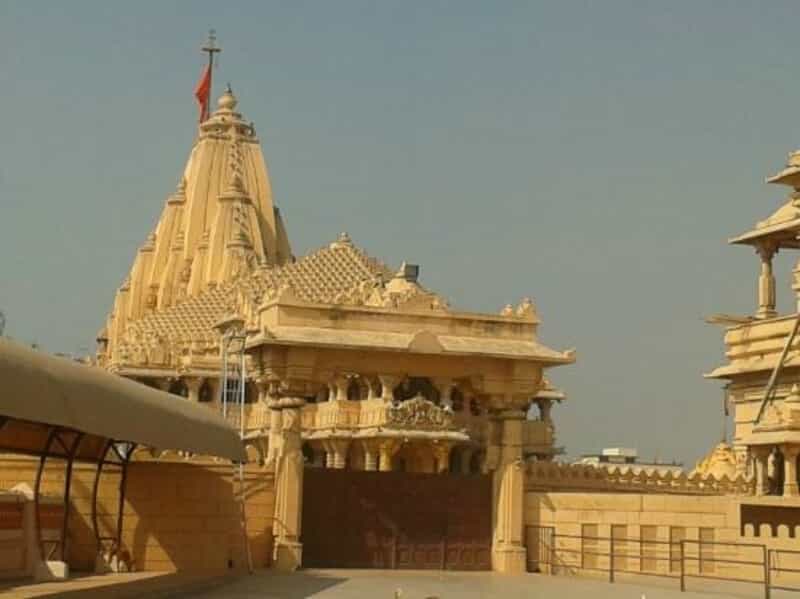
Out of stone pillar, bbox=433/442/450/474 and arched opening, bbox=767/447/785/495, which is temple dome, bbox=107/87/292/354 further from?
arched opening, bbox=767/447/785/495

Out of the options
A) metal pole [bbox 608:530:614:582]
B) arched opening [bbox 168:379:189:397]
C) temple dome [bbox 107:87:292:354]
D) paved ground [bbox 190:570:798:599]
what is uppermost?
temple dome [bbox 107:87:292:354]

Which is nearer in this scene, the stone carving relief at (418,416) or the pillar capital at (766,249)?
the pillar capital at (766,249)

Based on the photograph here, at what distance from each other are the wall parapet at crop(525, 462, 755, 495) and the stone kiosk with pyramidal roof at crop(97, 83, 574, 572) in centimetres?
157

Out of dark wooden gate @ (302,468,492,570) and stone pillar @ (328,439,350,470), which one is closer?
dark wooden gate @ (302,468,492,570)

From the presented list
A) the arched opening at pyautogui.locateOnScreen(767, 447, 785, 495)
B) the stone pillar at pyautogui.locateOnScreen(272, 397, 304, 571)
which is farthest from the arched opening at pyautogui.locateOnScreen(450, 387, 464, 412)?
the stone pillar at pyautogui.locateOnScreen(272, 397, 304, 571)

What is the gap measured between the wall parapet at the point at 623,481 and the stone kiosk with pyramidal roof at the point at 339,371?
5.16ft

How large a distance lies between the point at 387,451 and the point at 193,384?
18.2 metres

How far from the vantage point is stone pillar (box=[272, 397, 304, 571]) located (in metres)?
25.1

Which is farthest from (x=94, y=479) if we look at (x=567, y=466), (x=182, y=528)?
(x=567, y=466)

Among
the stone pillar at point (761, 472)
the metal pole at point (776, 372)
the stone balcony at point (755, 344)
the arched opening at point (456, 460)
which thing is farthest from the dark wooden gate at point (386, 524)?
the arched opening at point (456, 460)

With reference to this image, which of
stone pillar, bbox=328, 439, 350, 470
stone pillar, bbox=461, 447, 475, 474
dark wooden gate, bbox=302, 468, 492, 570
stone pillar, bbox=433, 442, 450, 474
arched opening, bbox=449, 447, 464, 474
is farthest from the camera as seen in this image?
stone pillar, bbox=461, 447, 475, 474

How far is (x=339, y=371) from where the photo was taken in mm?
26156

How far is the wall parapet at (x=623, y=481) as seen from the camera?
31938 millimetres

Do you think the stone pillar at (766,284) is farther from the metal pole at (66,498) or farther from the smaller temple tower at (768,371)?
the metal pole at (66,498)
